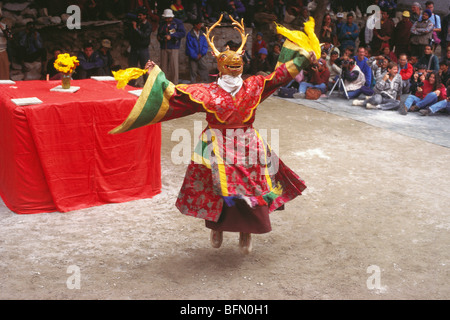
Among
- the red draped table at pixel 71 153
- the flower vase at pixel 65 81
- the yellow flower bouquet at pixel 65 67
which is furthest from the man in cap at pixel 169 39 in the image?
the red draped table at pixel 71 153

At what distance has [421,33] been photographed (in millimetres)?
11289

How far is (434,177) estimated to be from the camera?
5.91m

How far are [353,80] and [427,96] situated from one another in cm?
148

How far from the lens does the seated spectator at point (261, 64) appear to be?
37.4 ft

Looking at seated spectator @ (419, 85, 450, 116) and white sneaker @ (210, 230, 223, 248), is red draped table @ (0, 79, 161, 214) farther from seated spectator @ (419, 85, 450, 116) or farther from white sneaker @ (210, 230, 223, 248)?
seated spectator @ (419, 85, 450, 116)

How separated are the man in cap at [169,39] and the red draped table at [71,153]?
531cm

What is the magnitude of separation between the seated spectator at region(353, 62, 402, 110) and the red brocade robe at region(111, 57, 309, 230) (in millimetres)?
5641

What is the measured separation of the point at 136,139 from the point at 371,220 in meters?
2.23

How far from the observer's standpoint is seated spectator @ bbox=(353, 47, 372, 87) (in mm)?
10219

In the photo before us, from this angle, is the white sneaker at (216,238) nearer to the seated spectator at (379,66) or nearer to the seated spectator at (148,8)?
the seated spectator at (379,66)

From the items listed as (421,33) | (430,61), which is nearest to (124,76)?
(430,61)

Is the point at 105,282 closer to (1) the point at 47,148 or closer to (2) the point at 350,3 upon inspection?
(1) the point at 47,148

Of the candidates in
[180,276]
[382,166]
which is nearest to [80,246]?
[180,276]

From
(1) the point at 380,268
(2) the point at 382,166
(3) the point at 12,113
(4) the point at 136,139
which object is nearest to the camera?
(1) the point at 380,268
